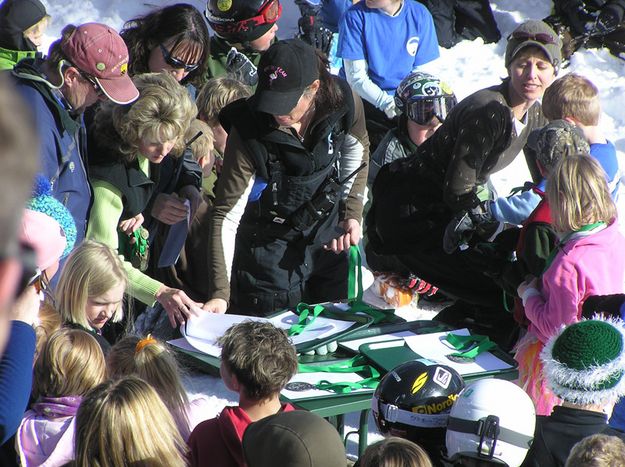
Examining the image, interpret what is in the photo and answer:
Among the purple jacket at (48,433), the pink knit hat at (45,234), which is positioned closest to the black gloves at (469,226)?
the purple jacket at (48,433)

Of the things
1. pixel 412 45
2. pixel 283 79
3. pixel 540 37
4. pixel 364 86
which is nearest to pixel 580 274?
pixel 283 79

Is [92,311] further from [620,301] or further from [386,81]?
[386,81]

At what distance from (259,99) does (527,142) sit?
1.53 m

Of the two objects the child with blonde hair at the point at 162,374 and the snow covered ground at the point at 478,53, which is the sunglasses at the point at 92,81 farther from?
the snow covered ground at the point at 478,53

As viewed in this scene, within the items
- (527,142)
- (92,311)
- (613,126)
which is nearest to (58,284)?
(92,311)

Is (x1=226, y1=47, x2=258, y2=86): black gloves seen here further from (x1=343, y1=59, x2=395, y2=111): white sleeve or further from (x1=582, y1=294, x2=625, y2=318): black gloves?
(x1=582, y1=294, x2=625, y2=318): black gloves

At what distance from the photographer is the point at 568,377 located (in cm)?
293

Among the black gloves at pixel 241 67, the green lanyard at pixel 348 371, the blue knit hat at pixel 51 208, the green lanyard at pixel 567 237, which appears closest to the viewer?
the blue knit hat at pixel 51 208

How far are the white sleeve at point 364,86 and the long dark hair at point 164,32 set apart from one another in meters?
2.00

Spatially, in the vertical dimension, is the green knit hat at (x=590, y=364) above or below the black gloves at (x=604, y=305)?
above

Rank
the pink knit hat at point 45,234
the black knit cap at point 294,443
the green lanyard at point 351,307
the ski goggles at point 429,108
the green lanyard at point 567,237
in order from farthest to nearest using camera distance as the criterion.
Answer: the ski goggles at point 429,108 < the green lanyard at point 351,307 < the green lanyard at point 567,237 < the black knit cap at point 294,443 < the pink knit hat at point 45,234

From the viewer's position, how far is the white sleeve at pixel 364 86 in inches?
277

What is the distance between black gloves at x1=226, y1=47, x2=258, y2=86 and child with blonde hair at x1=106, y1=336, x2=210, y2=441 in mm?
3309

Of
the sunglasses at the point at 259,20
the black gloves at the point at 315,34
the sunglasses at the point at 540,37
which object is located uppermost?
the sunglasses at the point at 540,37
